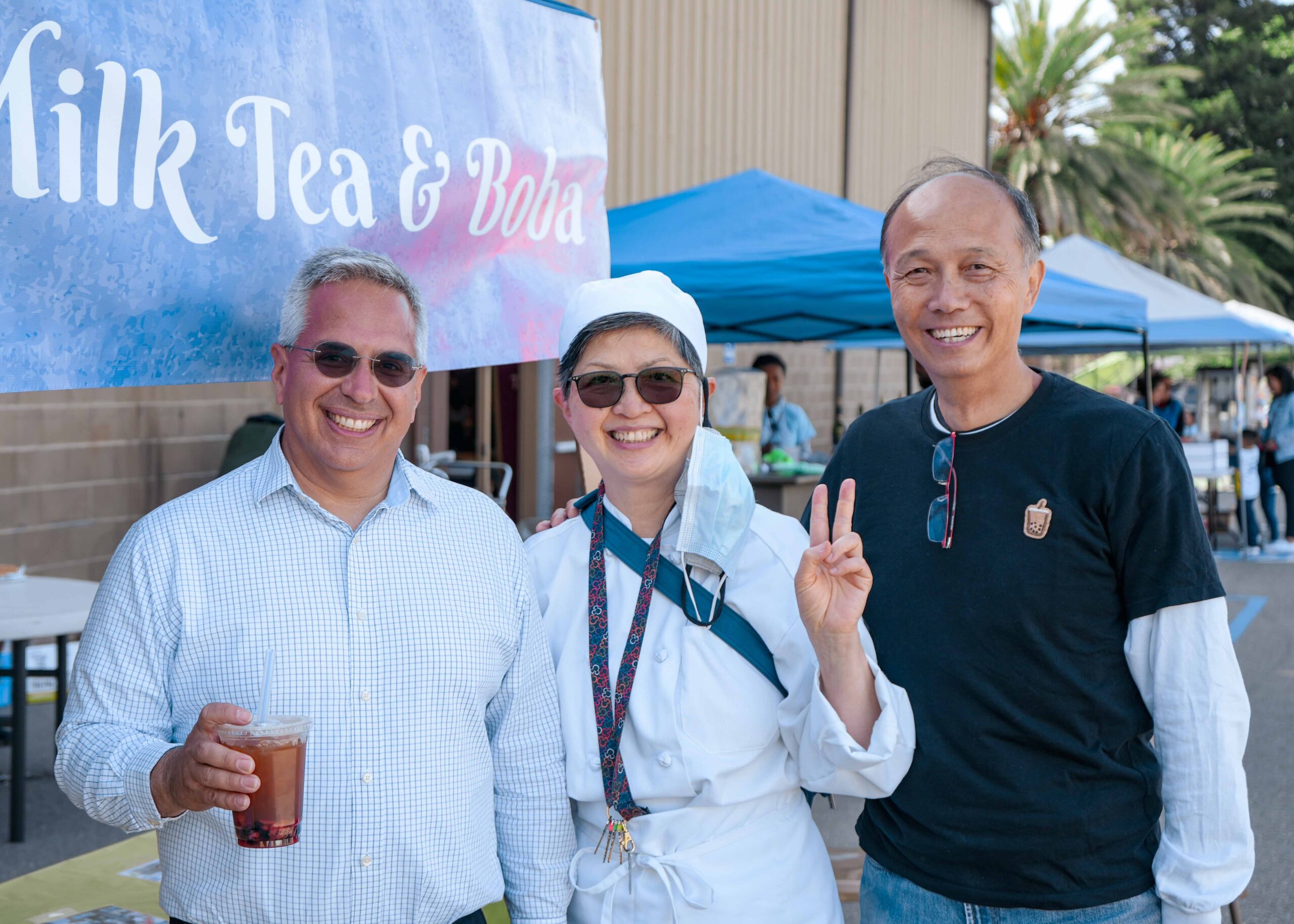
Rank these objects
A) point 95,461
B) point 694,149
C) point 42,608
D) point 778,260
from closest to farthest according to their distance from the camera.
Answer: point 42,608, point 778,260, point 95,461, point 694,149

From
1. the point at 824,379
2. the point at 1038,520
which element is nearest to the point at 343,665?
the point at 1038,520

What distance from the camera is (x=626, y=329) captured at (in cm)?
210

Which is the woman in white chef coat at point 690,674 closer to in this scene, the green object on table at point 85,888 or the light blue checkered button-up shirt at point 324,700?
the light blue checkered button-up shirt at point 324,700

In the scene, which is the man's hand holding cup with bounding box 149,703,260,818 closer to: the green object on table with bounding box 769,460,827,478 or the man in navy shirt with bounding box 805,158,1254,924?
the man in navy shirt with bounding box 805,158,1254,924

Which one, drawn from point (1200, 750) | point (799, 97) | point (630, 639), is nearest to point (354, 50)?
point (630, 639)

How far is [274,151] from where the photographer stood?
7.40 ft

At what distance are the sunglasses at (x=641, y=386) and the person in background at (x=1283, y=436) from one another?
14046 millimetres

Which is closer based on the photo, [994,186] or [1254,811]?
[994,186]

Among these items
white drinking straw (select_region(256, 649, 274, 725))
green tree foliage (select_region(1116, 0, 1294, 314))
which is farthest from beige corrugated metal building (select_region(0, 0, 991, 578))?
green tree foliage (select_region(1116, 0, 1294, 314))

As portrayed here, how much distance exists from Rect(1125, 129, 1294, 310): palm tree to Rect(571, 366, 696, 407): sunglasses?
1012 inches

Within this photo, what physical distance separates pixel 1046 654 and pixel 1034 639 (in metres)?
0.03

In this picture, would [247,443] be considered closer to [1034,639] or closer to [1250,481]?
[1034,639]

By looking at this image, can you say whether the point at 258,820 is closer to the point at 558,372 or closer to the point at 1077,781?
the point at 558,372

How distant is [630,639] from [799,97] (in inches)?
506
